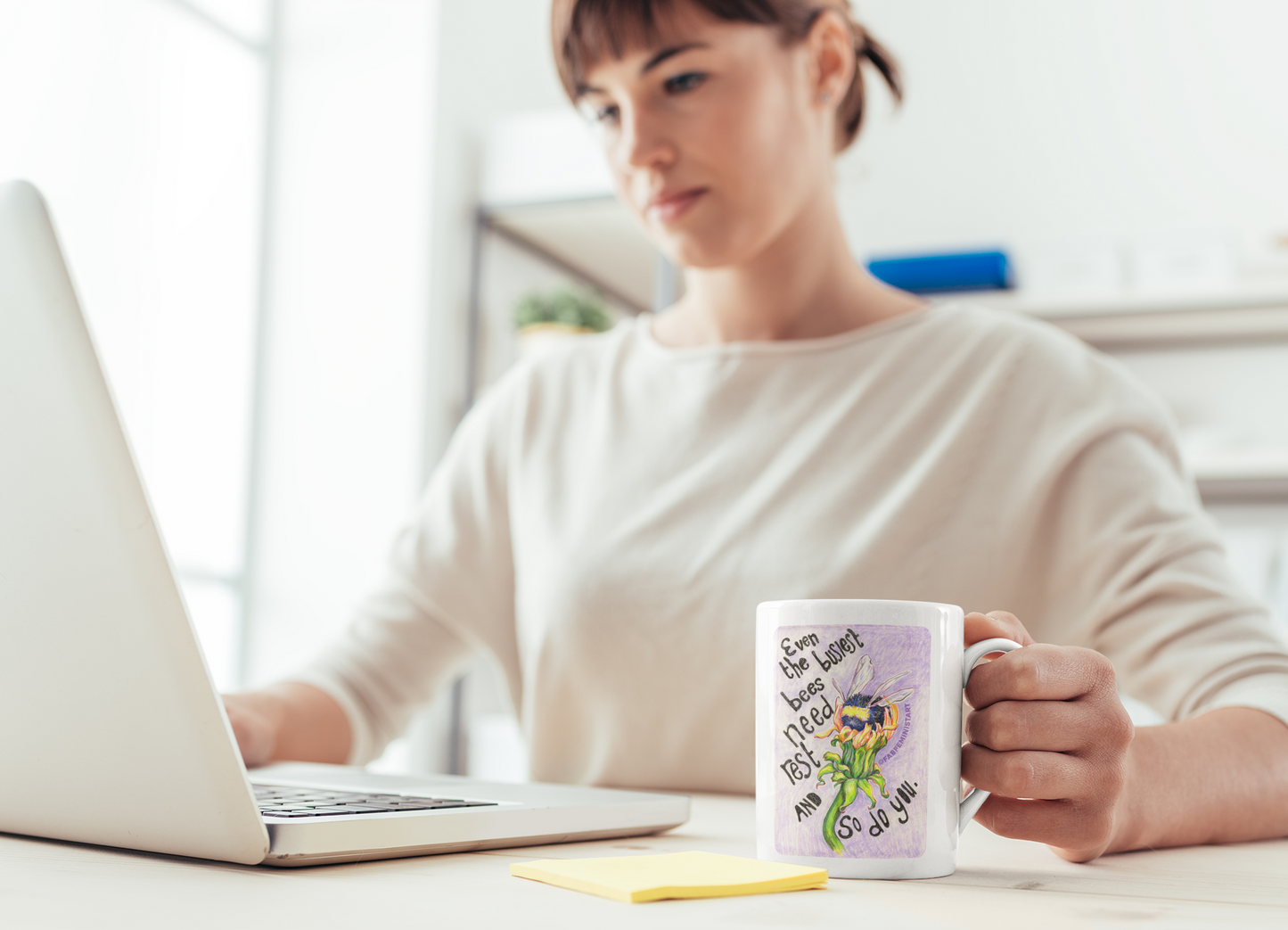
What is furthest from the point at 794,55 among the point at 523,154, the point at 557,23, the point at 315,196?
the point at 315,196

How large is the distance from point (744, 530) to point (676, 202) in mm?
284

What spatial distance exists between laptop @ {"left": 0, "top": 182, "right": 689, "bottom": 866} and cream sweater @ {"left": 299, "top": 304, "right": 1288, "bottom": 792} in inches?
20.5

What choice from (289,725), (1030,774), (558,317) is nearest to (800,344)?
(289,725)

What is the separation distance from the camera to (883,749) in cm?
45

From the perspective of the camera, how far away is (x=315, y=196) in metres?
2.48

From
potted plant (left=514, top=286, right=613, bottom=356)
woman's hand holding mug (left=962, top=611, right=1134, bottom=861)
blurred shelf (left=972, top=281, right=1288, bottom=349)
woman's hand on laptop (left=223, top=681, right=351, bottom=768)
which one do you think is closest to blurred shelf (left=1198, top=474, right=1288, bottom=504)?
blurred shelf (left=972, top=281, right=1288, bottom=349)

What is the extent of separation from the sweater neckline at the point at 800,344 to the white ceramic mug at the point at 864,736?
2.07 ft

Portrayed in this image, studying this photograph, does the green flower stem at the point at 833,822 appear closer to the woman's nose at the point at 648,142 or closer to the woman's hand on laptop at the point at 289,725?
the woman's hand on laptop at the point at 289,725

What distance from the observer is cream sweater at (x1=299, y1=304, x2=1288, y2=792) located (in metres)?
0.90

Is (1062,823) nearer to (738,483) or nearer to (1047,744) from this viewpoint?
(1047,744)

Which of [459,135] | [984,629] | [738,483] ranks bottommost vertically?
[984,629]

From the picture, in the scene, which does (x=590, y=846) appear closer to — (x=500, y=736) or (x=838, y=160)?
(x=838, y=160)

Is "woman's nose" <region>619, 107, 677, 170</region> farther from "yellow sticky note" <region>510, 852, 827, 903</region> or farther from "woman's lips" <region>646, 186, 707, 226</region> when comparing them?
"yellow sticky note" <region>510, 852, 827, 903</region>

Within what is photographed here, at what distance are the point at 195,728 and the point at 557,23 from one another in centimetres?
78
